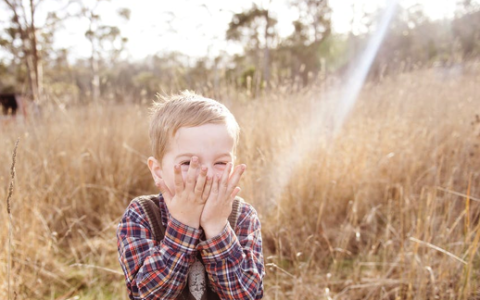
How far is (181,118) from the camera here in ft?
3.11

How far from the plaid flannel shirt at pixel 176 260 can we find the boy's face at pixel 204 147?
5.4 inches

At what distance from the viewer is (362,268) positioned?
1977 mm

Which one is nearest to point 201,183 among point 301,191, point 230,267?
point 230,267

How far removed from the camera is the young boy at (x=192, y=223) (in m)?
0.87

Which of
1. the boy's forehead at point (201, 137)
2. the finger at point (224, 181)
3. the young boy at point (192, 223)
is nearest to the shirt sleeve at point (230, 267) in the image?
the young boy at point (192, 223)

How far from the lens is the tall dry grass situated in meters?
1.69

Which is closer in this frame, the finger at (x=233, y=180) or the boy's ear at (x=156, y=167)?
the finger at (x=233, y=180)

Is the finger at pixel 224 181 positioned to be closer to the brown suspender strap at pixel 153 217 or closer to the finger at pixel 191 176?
the finger at pixel 191 176

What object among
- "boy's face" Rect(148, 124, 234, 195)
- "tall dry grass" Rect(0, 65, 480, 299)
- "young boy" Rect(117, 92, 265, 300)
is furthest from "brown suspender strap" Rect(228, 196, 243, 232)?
"tall dry grass" Rect(0, 65, 480, 299)

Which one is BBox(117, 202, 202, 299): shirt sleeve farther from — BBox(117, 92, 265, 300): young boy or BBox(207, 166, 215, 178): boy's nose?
BBox(207, 166, 215, 178): boy's nose

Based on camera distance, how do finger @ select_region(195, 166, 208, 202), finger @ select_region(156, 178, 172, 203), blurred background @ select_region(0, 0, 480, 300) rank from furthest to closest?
blurred background @ select_region(0, 0, 480, 300) < finger @ select_region(156, 178, 172, 203) < finger @ select_region(195, 166, 208, 202)

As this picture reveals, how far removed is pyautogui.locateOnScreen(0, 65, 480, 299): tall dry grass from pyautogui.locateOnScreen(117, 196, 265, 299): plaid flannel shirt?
337mm

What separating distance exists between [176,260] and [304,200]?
1.54 m

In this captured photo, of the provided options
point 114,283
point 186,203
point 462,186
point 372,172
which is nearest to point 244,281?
point 186,203
